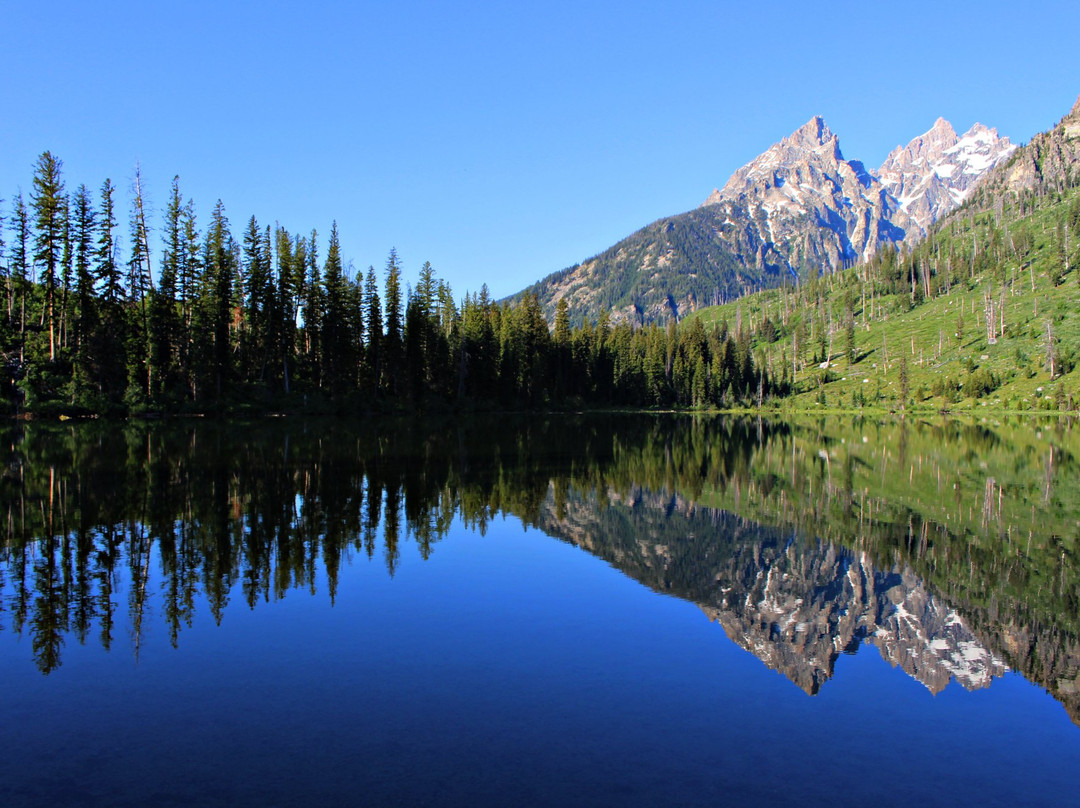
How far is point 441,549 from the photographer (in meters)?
16.8

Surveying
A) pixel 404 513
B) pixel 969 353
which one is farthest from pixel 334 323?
pixel 969 353

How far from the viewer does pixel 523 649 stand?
411 inches

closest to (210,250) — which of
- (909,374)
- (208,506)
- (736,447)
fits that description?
(736,447)

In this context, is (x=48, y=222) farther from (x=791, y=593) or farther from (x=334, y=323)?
(x=791, y=593)

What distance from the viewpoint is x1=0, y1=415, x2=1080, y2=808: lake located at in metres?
6.97

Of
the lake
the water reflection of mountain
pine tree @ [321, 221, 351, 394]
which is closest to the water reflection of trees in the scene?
the lake

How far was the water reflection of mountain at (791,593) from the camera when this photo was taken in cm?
1077

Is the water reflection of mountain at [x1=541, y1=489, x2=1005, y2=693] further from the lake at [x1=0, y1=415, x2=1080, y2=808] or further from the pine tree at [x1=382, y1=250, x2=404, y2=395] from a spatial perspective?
the pine tree at [x1=382, y1=250, x2=404, y2=395]

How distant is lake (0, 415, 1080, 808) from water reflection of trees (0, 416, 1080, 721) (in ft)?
0.41

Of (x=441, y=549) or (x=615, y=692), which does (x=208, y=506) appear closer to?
(x=441, y=549)

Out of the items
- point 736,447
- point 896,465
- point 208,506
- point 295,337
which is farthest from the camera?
point 295,337

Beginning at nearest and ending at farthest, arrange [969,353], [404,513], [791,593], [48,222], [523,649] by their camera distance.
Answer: [523,649] < [791,593] < [404,513] < [48,222] < [969,353]

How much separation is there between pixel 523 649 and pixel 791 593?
6000 millimetres

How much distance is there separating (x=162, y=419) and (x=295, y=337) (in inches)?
1043
